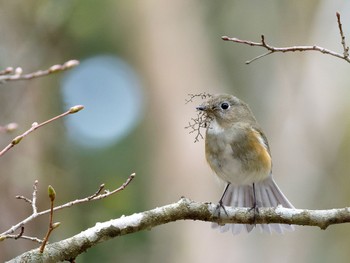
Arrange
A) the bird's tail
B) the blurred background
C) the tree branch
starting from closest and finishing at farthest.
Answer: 1. the tree branch
2. the bird's tail
3. the blurred background

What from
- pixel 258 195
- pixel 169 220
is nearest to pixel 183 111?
pixel 258 195

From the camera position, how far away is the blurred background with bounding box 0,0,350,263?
6.12 meters

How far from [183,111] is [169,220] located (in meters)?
4.46

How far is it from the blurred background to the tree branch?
2455mm

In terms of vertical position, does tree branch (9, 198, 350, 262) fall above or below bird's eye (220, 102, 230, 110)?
below

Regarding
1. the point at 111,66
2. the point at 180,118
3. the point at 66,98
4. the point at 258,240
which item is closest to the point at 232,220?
the point at 258,240

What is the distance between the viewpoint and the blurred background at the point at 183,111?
20.1 feet

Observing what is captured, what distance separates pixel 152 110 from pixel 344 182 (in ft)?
7.48

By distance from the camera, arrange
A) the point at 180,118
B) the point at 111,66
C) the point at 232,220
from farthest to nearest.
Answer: the point at 111,66 < the point at 180,118 < the point at 232,220

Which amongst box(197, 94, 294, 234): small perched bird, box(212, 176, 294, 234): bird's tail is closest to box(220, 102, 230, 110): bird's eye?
box(197, 94, 294, 234): small perched bird

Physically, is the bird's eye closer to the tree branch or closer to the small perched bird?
the small perched bird

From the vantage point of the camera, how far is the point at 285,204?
4.28 metres

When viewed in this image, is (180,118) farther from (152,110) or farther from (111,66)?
(111,66)

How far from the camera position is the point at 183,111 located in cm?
728
